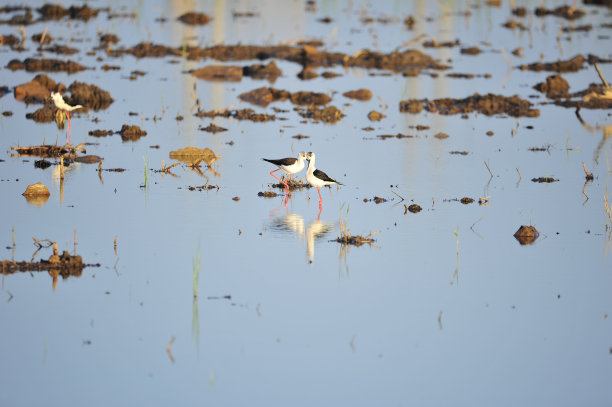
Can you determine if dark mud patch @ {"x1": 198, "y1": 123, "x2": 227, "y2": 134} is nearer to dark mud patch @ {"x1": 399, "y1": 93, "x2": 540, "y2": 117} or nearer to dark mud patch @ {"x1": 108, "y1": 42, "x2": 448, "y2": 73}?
A: dark mud patch @ {"x1": 399, "y1": 93, "x2": 540, "y2": 117}

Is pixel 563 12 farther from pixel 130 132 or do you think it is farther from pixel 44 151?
pixel 44 151

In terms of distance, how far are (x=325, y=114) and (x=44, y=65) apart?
8024 mm

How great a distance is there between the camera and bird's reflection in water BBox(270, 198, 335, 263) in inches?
429

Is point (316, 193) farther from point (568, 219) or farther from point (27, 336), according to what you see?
point (27, 336)

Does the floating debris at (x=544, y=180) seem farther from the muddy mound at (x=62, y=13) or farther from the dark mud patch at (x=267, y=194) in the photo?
the muddy mound at (x=62, y=13)

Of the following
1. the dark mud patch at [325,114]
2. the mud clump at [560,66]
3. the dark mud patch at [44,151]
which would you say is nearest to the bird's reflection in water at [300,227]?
the dark mud patch at [44,151]

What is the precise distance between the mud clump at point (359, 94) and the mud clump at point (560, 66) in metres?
5.94

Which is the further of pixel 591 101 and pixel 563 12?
pixel 563 12

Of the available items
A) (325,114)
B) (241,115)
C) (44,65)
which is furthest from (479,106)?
(44,65)

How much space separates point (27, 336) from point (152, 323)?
3.15 ft

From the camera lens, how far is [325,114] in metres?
18.9

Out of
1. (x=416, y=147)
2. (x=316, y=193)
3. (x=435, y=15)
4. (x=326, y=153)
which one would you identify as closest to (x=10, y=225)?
(x=316, y=193)

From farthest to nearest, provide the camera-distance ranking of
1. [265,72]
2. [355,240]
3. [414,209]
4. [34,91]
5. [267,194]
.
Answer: [265,72] → [34,91] → [267,194] → [414,209] → [355,240]

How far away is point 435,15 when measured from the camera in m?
38.9
